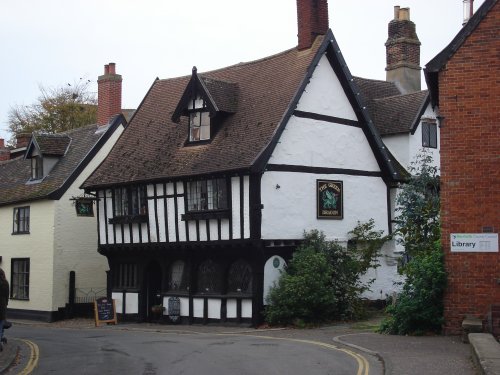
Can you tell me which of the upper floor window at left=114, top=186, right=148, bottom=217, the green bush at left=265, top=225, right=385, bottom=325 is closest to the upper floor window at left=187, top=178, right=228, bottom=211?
the upper floor window at left=114, top=186, right=148, bottom=217

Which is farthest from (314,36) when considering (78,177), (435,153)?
(78,177)

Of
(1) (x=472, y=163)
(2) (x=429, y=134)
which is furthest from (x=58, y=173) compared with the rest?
(1) (x=472, y=163)

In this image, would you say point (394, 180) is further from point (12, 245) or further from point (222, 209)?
point (12, 245)

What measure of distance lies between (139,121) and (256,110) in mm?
7244

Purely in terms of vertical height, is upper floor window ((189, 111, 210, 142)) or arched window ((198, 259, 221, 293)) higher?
upper floor window ((189, 111, 210, 142))

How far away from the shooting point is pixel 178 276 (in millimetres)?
26469

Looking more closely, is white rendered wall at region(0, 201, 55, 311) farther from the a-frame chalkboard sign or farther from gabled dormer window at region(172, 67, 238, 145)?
gabled dormer window at region(172, 67, 238, 145)

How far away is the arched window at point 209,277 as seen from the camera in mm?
24734

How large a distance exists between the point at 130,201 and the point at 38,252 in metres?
6.98

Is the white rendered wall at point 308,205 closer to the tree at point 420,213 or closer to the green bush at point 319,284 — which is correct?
the green bush at point 319,284

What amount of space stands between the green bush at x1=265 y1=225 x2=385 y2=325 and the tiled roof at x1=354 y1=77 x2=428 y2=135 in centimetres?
607

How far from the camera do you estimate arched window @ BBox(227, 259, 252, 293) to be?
2377cm

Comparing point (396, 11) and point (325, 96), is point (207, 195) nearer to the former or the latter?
point (325, 96)

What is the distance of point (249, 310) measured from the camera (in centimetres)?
2328
